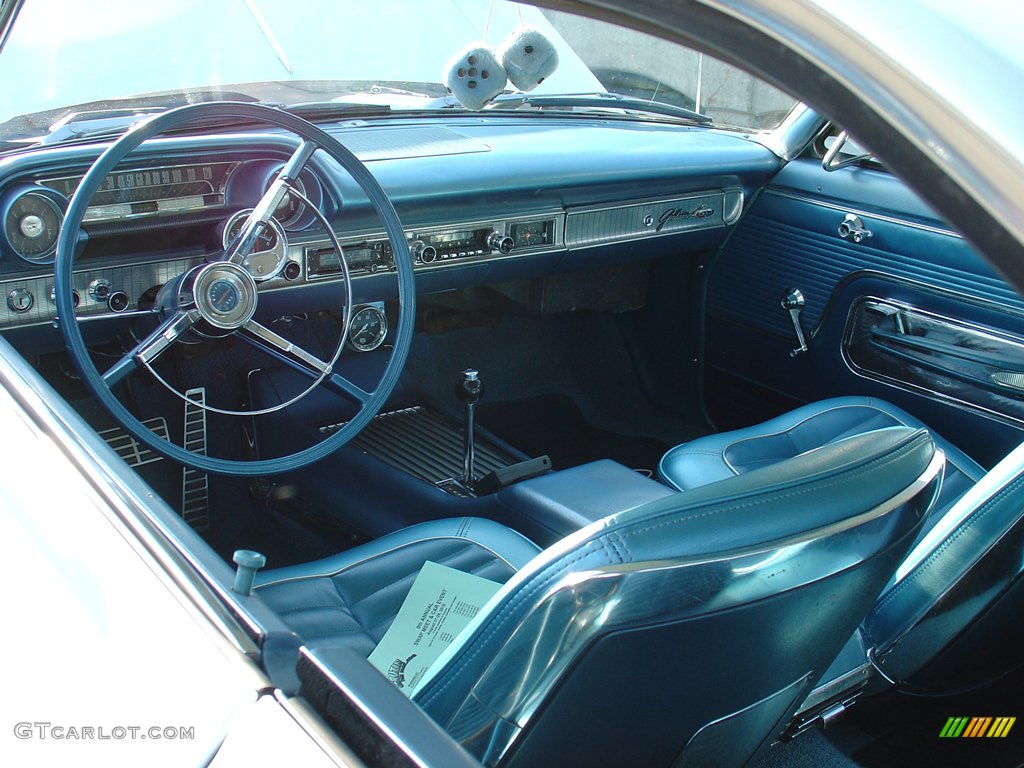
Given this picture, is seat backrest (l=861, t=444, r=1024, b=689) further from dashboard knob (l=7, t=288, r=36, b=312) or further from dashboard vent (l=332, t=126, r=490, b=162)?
dashboard knob (l=7, t=288, r=36, b=312)

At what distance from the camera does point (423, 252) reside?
Result: 7.97 ft

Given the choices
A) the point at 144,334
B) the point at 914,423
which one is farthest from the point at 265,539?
the point at 914,423

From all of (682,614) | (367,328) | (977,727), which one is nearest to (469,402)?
(367,328)

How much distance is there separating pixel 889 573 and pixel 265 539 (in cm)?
179

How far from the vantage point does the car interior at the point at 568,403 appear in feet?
2.92

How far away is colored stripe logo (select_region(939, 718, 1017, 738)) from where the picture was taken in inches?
69.1

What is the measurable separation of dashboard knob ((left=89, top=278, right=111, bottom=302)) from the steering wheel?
72mm

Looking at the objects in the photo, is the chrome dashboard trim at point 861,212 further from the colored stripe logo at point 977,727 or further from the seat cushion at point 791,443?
the colored stripe logo at point 977,727

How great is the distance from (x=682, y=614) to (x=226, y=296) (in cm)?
127

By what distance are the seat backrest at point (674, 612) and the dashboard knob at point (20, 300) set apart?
4.13 feet

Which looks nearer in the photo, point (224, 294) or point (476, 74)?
point (224, 294)

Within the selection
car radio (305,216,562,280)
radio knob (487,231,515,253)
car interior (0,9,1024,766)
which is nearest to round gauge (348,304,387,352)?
car interior (0,9,1024,766)

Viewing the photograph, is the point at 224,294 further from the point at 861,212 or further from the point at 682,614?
the point at 861,212

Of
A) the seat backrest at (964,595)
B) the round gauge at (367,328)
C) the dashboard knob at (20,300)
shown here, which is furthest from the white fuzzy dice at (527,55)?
the seat backrest at (964,595)
